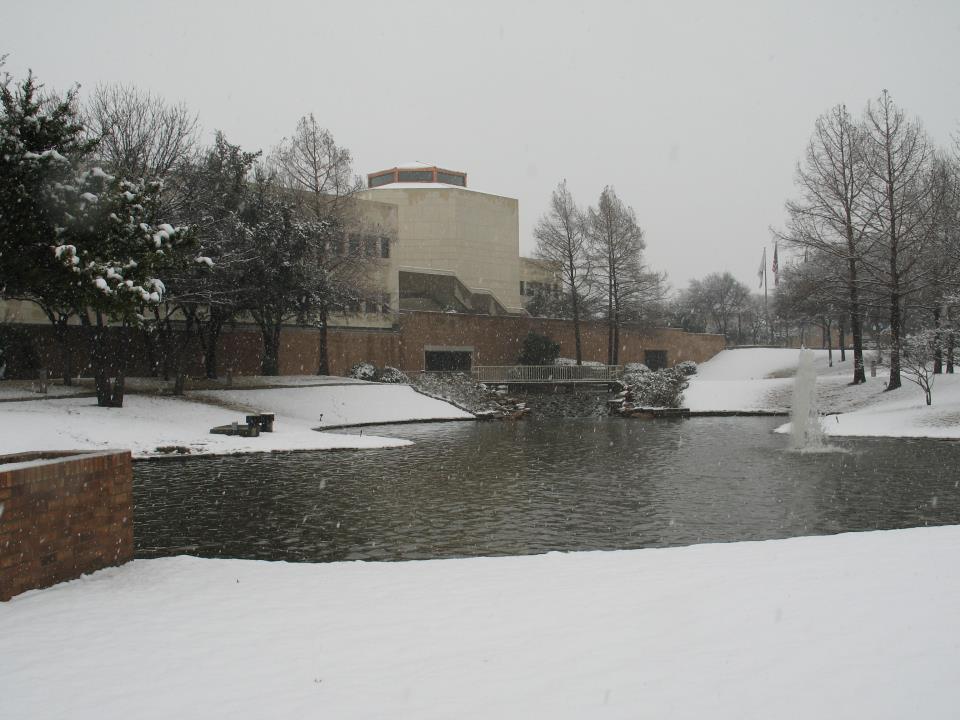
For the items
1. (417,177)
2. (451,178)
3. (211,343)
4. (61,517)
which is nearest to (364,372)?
(211,343)

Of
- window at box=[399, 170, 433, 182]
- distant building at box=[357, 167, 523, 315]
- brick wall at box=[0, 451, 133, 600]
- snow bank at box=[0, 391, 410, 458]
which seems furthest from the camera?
window at box=[399, 170, 433, 182]

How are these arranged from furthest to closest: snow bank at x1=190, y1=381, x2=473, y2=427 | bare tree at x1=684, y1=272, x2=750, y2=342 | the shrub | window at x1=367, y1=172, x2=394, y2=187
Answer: bare tree at x1=684, y1=272, x2=750, y2=342
window at x1=367, y1=172, x2=394, y2=187
the shrub
snow bank at x1=190, y1=381, x2=473, y2=427

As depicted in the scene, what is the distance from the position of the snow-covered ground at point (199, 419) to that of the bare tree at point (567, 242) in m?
21.7

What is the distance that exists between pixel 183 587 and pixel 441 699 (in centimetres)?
370

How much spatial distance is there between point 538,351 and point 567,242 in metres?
8.30

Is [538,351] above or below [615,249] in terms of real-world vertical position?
below

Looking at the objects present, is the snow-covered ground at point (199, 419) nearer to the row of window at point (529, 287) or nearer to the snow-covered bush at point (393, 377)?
the snow-covered bush at point (393, 377)

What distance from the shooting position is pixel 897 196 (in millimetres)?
32719

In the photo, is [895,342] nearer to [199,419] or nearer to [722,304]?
[199,419]

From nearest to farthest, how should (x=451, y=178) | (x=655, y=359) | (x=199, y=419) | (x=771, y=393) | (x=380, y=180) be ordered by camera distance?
1. (x=199, y=419)
2. (x=771, y=393)
3. (x=655, y=359)
4. (x=451, y=178)
5. (x=380, y=180)

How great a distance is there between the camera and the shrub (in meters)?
49.2

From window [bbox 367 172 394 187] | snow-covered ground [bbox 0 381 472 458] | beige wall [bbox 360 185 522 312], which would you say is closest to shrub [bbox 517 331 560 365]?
beige wall [bbox 360 185 522 312]

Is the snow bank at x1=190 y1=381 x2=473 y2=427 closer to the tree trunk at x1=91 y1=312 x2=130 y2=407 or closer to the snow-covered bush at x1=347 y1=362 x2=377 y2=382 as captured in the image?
the snow-covered bush at x1=347 y1=362 x2=377 y2=382

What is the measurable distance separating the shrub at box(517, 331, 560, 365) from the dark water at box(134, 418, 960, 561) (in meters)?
27.5
